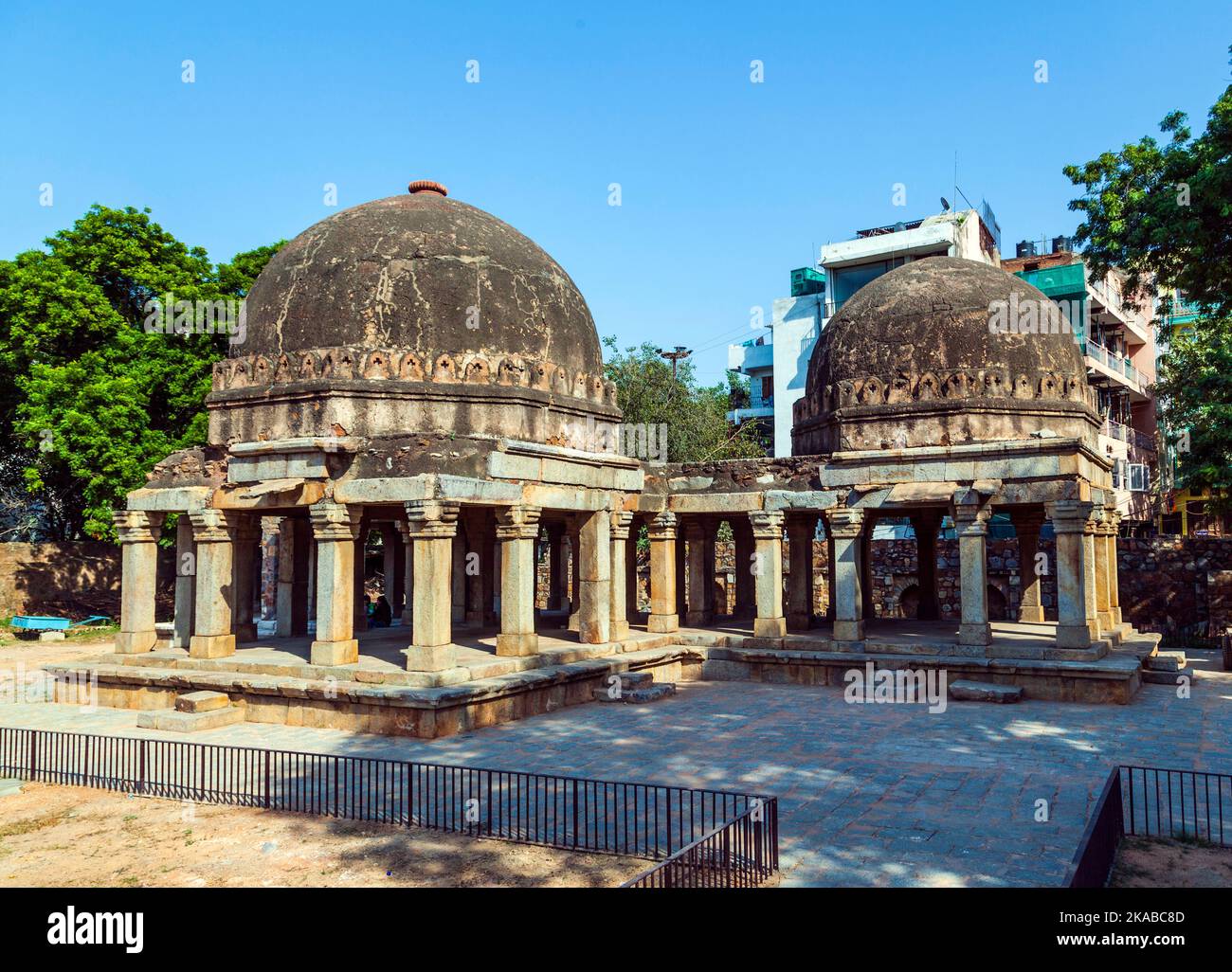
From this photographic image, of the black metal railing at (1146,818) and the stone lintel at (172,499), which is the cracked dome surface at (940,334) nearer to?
the black metal railing at (1146,818)

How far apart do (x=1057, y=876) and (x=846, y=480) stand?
11250 mm

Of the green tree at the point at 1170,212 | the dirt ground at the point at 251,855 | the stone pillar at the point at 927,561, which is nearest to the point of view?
the dirt ground at the point at 251,855

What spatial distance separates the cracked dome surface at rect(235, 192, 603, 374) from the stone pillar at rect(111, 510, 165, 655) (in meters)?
3.72

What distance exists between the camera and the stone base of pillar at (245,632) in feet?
61.9

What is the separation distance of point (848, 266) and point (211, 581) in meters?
32.9

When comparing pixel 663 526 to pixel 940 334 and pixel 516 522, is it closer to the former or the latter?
pixel 516 522

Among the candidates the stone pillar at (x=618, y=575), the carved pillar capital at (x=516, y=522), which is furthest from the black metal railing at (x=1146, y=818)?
the stone pillar at (x=618, y=575)

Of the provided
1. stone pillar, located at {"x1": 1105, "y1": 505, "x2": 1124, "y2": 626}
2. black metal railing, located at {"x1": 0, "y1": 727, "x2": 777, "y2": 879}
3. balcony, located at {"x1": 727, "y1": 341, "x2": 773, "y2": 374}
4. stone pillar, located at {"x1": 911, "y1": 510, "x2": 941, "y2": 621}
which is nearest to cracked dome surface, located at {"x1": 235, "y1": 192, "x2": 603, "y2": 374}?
black metal railing, located at {"x1": 0, "y1": 727, "x2": 777, "y2": 879}

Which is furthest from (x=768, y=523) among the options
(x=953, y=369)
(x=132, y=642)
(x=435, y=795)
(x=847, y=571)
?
(x=132, y=642)

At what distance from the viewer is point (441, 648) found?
14.4m

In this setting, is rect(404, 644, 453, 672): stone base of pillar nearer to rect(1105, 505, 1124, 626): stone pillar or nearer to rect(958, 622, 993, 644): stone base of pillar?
rect(958, 622, 993, 644): stone base of pillar

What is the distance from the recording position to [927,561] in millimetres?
24812

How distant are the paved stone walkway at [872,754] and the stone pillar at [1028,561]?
4867mm
